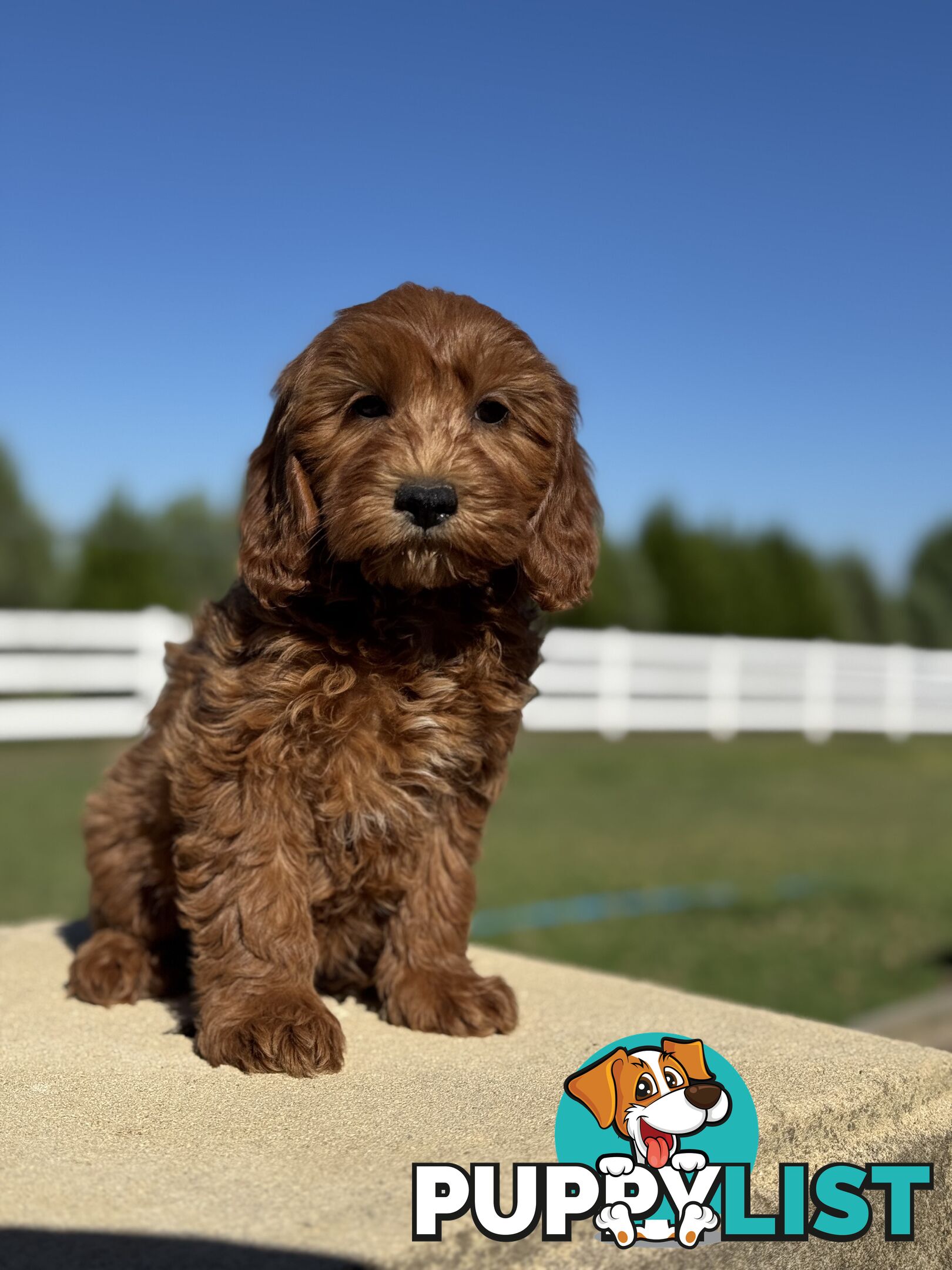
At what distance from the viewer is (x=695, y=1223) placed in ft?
7.95

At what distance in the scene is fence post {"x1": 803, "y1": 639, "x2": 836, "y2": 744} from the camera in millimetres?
23078

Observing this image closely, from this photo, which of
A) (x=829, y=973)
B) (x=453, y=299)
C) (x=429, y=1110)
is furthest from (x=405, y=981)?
(x=829, y=973)

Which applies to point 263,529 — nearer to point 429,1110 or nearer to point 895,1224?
point 429,1110

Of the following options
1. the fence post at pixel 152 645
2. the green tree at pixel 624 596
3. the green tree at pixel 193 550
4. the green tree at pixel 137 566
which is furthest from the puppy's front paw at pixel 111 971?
the green tree at pixel 624 596

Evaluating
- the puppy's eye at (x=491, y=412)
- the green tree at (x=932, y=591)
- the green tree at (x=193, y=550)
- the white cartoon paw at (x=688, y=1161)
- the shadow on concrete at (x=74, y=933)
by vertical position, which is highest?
the puppy's eye at (x=491, y=412)

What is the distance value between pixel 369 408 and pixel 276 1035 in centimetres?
150

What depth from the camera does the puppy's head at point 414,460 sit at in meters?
2.84

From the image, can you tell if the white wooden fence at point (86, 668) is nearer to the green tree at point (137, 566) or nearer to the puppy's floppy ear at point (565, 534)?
the green tree at point (137, 566)

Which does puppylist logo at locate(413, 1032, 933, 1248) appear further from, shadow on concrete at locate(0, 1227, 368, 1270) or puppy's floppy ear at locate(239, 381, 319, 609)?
puppy's floppy ear at locate(239, 381, 319, 609)

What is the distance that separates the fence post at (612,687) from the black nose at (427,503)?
58.0ft

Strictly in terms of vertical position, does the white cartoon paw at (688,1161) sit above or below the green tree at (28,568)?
above

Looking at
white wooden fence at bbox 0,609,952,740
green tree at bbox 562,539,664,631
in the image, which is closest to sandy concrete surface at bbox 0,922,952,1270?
white wooden fence at bbox 0,609,952,740

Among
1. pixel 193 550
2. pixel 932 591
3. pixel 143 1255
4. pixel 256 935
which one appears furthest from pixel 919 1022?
pixel 932 591

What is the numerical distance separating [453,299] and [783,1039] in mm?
2133
